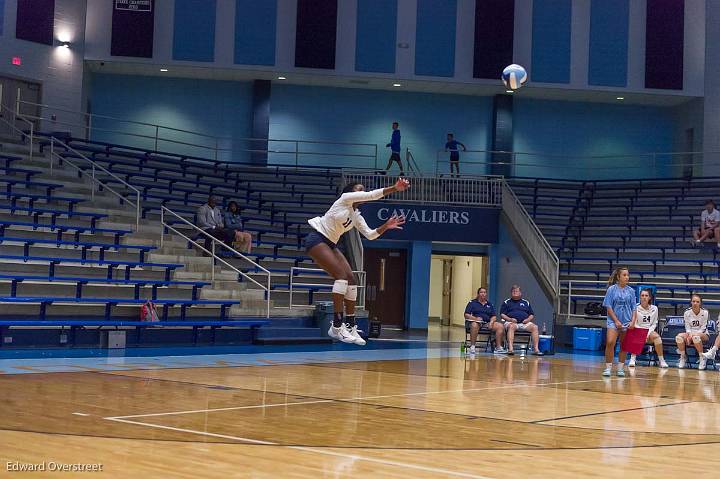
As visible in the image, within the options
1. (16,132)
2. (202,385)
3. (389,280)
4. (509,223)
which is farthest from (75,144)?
(202,385)

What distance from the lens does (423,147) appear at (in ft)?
103

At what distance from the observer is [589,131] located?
31.8 m

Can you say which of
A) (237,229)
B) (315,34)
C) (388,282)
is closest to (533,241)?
(388,282)

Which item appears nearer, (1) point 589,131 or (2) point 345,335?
(2) point 345,335

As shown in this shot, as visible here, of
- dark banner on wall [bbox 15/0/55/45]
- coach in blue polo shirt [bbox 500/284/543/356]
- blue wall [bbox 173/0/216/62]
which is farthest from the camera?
blue wall [bbox 173/0/216/62]

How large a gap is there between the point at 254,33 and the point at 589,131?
1178 cm

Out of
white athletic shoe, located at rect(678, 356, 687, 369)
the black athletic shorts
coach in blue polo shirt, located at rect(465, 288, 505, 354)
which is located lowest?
white athletic shoe, located at rect(678, 356, 687, 369)

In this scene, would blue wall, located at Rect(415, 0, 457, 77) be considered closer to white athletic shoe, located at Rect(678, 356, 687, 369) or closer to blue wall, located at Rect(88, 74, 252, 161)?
blue wall, located at Rect(88, 74, 252, 161)

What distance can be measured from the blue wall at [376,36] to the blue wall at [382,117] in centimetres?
209

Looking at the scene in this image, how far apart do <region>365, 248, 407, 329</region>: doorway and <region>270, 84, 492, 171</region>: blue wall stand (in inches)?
151

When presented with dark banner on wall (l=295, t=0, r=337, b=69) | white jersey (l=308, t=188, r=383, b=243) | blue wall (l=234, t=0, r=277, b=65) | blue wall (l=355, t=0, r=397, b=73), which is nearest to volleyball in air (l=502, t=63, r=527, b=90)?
white jersey (l=308, t=188, r=383, b=243)

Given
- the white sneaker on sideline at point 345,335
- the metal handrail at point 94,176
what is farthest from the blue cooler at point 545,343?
the metal handrail at point 94,176

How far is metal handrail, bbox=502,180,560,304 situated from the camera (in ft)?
75.2

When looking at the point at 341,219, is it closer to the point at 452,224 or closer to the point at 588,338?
the point at 588,338
